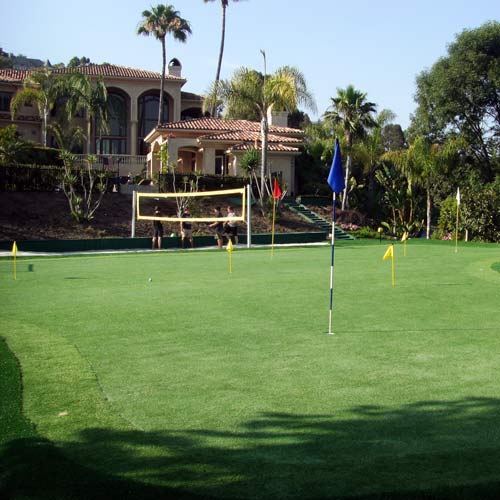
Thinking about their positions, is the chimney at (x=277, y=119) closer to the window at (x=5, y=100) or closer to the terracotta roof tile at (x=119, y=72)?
the terracotta roof tile at (x=119, y=72)

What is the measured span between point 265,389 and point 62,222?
108ft

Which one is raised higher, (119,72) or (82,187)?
(119,72)

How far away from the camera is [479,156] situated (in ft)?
168

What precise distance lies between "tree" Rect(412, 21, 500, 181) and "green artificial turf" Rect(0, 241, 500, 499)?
3624cm

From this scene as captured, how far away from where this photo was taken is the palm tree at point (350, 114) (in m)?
51.1

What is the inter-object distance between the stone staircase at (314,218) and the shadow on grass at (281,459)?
122 ft

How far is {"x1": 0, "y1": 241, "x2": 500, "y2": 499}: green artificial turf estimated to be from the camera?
5.61 m

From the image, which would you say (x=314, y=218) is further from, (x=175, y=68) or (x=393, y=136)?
(x=393, y=136)

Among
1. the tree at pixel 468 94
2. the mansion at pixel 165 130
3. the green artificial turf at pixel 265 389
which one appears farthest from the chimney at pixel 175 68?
the green artificial turf at pixel 265 389

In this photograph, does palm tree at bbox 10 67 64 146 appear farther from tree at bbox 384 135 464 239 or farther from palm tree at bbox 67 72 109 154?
tree at bbox 384 135 464 239

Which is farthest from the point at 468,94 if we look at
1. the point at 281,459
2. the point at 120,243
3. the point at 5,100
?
the point at 281,459

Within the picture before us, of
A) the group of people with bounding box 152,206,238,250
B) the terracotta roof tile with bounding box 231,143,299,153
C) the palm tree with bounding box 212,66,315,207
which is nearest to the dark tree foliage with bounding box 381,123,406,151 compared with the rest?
the terracotta roof tile with bounding box 231,143,299,153

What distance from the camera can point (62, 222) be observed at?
128ft

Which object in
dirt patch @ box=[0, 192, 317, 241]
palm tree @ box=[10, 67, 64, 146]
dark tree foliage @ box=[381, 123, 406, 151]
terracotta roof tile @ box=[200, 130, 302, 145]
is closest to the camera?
dirt patch @ box=[0, 192, 317, 241]
